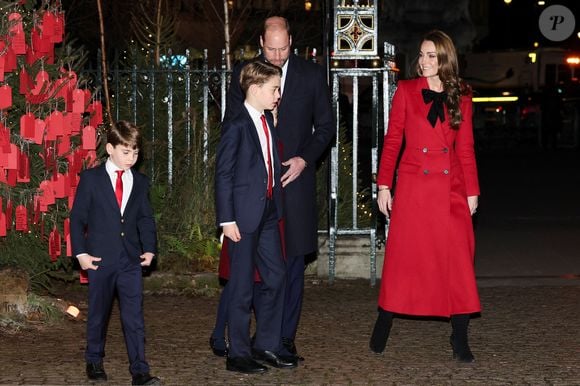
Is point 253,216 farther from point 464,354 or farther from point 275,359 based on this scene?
point 464,354

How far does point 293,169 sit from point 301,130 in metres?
0.36

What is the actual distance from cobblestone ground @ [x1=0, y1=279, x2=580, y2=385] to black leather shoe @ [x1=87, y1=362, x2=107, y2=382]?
61mm

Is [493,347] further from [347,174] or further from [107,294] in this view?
[347,174]

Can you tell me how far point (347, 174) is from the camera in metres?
11.1

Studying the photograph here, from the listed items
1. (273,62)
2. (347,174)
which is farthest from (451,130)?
(347,174)

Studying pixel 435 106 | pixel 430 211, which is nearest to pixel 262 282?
pixel 430 211

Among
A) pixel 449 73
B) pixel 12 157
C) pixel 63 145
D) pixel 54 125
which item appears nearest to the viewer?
pixel 449 73

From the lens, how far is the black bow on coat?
723 centimetres

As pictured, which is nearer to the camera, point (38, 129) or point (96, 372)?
point (96, 372)

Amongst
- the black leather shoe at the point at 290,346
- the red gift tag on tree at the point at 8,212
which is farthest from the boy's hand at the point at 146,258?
the red gift tag on tree at the point at 8,212

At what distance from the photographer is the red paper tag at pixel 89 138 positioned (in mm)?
8352

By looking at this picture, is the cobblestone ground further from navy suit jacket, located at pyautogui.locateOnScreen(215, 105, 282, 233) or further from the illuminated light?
the illuminated light

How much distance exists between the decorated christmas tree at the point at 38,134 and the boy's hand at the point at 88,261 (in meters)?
1.58

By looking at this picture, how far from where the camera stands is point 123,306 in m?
6.68
